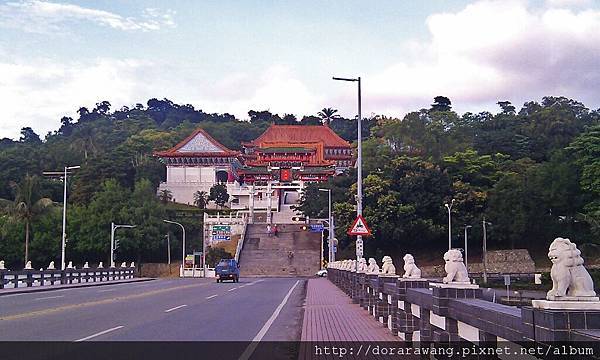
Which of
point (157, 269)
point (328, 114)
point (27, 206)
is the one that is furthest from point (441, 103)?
point (27, 206)

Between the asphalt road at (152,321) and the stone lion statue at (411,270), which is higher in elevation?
the stone lion statue at (411,270)

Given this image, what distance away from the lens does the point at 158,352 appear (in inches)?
453

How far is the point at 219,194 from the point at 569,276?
333 ft

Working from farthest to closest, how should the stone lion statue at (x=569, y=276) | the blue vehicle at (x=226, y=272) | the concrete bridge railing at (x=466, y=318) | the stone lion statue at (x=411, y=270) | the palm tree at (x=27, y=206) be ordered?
the palm tree at (x=27, y=206), the blue vehicle at (x=226, y=272), the stone lion statue at (x=411, y=270), the stone lion statue at (x=569, y=276), the concrete bridge railing at (x=466, y=318)

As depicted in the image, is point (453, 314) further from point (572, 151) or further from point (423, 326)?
point (572, 151)

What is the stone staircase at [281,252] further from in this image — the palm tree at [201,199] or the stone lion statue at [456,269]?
the stone lion statue at [456,269]

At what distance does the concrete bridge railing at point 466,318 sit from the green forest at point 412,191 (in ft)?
166

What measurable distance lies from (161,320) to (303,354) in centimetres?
723

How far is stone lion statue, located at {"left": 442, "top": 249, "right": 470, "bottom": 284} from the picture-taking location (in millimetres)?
8047

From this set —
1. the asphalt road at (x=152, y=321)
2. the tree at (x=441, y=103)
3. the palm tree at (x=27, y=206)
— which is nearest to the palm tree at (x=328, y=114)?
the tree at (x=441, y=103)

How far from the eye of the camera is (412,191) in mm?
74750

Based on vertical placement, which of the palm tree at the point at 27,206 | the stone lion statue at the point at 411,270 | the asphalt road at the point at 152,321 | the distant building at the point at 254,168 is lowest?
the asphalt road at the point at 152,321

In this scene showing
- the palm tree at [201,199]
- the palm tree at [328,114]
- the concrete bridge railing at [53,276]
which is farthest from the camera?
the palm tree at [328,114]

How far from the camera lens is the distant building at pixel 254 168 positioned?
105m
